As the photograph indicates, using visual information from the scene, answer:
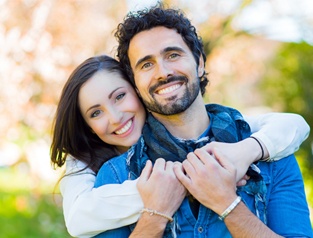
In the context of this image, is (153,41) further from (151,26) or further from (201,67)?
(201,67)

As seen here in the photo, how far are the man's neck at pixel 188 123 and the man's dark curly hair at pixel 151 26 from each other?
0.90 ft

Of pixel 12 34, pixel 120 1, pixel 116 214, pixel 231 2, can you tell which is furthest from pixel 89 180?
pixel 231 2

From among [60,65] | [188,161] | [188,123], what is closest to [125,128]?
[188,123]

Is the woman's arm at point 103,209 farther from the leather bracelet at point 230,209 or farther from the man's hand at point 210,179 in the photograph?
the leather bracelet at point 230,209

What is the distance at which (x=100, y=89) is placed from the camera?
2.97 m

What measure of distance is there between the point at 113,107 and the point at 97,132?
16cm

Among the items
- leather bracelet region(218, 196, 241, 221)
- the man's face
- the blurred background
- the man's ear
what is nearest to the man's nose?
the man's face

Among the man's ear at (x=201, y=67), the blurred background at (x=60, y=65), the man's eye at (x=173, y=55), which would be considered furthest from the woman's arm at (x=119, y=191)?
the blurred background at (x=60, y=65)

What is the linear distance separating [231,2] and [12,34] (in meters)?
4.11

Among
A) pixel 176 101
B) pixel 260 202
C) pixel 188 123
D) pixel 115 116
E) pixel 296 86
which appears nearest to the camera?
pixel 260 202

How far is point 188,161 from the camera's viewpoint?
2480 mm

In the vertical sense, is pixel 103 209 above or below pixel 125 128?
below

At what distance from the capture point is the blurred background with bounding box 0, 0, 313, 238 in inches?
286

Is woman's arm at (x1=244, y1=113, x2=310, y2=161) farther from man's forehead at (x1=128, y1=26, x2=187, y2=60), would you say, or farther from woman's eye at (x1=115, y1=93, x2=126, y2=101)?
woman's eye at (x1=115, y1=93, x2=126, y2=101)
